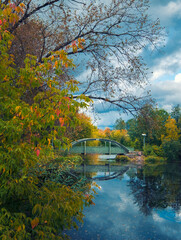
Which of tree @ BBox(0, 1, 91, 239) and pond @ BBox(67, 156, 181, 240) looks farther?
pond @ BBox(67, 156, 181, 240)

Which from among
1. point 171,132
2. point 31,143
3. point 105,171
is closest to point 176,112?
point 171,132

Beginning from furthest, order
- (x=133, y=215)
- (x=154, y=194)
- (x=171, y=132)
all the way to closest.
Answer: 1. (x=171, y=132)
2. (x=154, y=194)
3. (x=133, y=215)

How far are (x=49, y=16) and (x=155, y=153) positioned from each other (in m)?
36.4

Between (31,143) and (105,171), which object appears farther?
(105,171)

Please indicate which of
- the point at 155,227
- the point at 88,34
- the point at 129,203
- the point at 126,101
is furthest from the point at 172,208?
the point at 88,34

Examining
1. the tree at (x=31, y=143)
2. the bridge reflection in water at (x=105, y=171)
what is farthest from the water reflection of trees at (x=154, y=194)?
the tree at (x=31, y=143)

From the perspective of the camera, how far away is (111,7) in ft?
28.0

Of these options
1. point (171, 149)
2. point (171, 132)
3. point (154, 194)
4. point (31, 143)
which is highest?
point (171, 132)

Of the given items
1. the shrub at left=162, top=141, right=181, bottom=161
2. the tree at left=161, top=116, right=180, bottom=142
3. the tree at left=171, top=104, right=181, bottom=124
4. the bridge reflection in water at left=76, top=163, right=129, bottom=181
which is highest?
the tree at left=171, top=104, right=181, bottom=124

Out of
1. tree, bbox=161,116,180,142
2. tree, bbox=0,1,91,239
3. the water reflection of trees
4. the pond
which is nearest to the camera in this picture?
tree, bbox=0,1,91,239

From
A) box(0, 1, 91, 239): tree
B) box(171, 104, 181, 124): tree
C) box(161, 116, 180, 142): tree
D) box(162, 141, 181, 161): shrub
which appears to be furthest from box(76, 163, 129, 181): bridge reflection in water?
box(171, 104, 181, 124): tree

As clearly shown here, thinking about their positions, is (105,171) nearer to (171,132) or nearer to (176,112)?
(171,132)

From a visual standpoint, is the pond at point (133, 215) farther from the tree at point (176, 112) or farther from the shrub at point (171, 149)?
the tree at point (176, 112)

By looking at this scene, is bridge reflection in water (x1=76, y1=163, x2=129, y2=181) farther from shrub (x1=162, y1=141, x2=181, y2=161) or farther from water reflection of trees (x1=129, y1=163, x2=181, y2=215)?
shrub (x1=162, y1=141, x2=181, y2=161)
